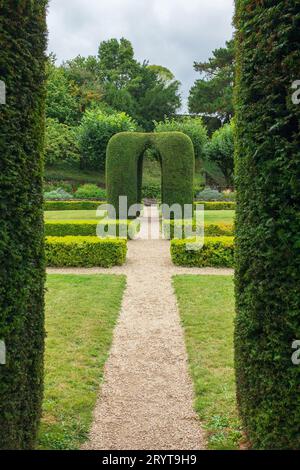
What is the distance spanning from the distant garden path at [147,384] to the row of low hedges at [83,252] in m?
2.10

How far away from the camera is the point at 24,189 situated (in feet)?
8.45

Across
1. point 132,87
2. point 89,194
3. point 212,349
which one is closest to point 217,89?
point 132,87

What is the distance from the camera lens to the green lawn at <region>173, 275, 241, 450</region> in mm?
3479

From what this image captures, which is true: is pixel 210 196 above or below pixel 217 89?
below

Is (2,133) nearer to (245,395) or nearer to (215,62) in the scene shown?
(245,395)

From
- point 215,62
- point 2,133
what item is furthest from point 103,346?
point 215,62

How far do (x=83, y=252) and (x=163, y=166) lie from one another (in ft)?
21.5

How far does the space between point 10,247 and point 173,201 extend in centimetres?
1295

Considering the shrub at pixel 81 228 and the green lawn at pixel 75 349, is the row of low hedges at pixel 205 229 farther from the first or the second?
the green lawn at pixel 75 349

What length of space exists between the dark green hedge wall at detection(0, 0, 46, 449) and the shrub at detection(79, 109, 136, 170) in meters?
27.0

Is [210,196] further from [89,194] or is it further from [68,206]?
[68,206]

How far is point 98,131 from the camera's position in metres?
29.2

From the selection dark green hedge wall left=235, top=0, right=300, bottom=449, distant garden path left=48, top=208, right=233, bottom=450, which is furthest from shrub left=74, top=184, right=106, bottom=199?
dark green hedge wall left=235, top=0, right=300, bottom=449

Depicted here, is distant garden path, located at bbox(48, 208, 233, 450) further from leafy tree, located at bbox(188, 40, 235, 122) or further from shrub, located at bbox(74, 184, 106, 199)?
leafy tree, located at bbox(188, 40, 235, 122)
